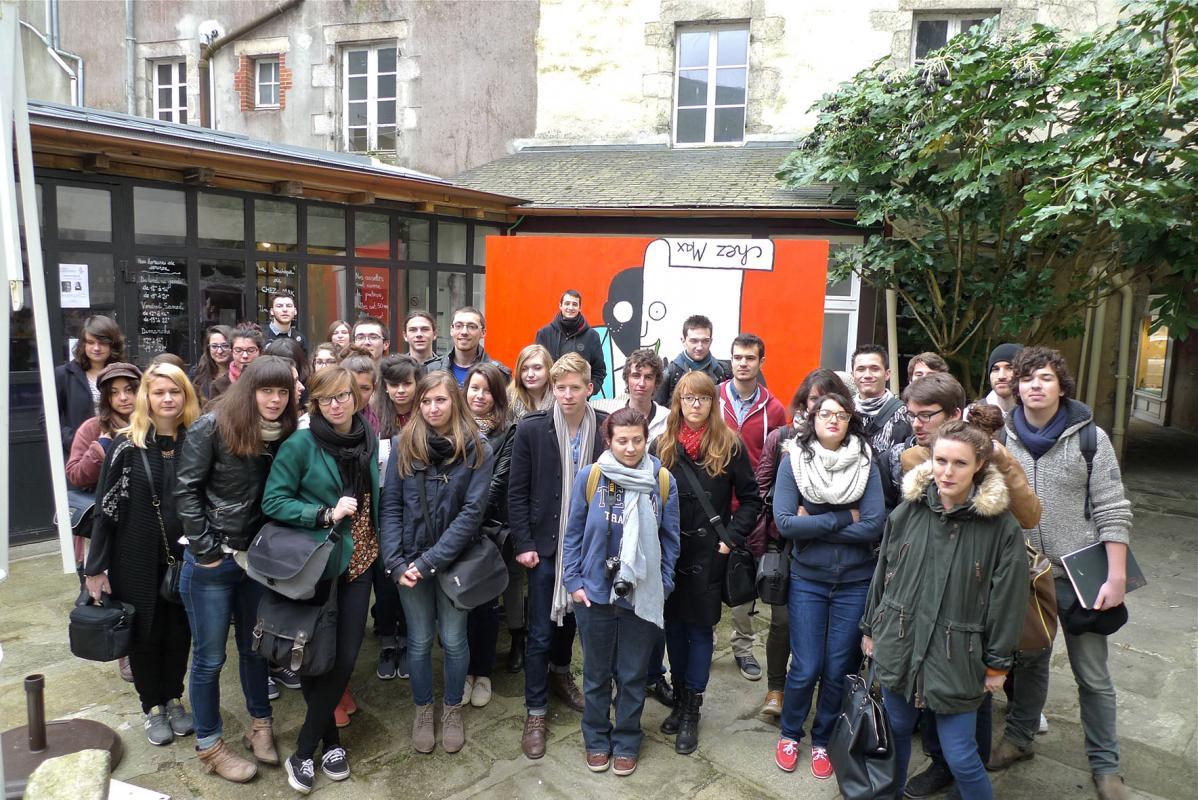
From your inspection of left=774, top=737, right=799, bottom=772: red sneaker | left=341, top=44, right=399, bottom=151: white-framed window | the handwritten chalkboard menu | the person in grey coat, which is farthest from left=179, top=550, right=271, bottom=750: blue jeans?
left=341, top=44, right=399, bottom=151: white-framed window

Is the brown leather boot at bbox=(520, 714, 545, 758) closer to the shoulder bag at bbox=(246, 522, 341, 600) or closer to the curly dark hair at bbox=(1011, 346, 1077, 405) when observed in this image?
the shoulder bag at bbox=(246, 522, 341, 600)

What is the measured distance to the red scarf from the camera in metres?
3.54

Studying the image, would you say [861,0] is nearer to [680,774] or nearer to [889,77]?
[889,77]

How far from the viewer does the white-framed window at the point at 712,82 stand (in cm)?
1141

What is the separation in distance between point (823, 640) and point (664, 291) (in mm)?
3870

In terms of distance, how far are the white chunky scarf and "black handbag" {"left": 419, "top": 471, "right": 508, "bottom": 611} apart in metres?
1.39

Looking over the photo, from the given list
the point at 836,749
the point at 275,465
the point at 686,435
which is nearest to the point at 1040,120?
the point at 686,435

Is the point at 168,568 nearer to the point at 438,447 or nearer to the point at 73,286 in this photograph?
the point at 438,447

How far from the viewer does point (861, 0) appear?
10562 millimetres

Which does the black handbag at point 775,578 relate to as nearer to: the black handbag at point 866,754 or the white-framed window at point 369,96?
the black handbag at point 866,754

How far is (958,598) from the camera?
276 centimetres

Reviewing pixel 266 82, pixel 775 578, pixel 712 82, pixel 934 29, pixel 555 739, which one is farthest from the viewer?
pixel 266 82

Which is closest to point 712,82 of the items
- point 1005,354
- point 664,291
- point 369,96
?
point 369,96

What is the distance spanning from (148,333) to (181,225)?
1.01m
